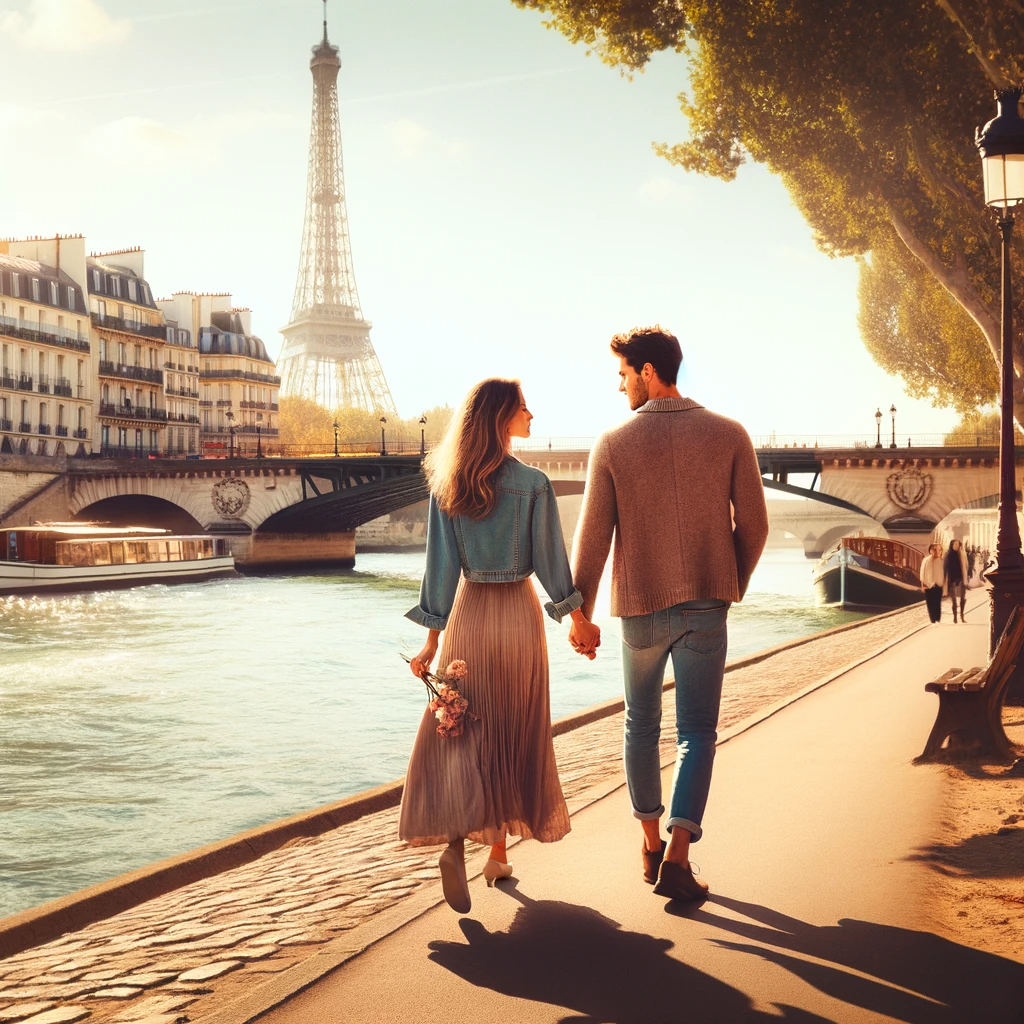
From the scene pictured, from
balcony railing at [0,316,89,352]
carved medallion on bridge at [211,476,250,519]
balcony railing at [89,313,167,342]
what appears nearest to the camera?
carved medallion on bridge at [211,476,250,519]

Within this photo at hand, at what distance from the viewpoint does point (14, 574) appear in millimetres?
38156

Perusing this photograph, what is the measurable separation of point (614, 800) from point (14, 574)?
36.0 m

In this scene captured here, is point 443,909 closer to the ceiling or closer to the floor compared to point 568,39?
closer to the floor

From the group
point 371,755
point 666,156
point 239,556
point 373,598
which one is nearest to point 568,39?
point 666,156

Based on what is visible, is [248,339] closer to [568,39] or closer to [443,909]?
[568,39]

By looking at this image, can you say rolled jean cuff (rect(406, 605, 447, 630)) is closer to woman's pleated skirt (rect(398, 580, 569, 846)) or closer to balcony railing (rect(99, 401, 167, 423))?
woman's pleated skirt (rect(398, 580, 569, 846))

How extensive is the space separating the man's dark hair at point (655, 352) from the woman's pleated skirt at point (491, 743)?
2.86ft

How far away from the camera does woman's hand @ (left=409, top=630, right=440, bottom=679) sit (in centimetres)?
415

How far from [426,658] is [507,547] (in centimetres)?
47

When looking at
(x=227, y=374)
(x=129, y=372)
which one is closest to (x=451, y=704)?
(x=129, y=372)

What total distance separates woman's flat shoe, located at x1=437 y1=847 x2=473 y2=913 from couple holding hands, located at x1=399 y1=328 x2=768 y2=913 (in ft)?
0.36

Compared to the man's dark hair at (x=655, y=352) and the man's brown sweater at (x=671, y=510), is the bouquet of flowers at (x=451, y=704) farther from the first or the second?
the man's dark hair at (x=655, y=352)

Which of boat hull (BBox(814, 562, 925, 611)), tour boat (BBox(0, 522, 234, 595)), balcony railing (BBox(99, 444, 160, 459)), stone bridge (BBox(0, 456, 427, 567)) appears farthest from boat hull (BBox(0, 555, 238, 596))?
boat hull (BBox(814, 562, 925, 611))

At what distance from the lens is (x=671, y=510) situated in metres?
4.18
